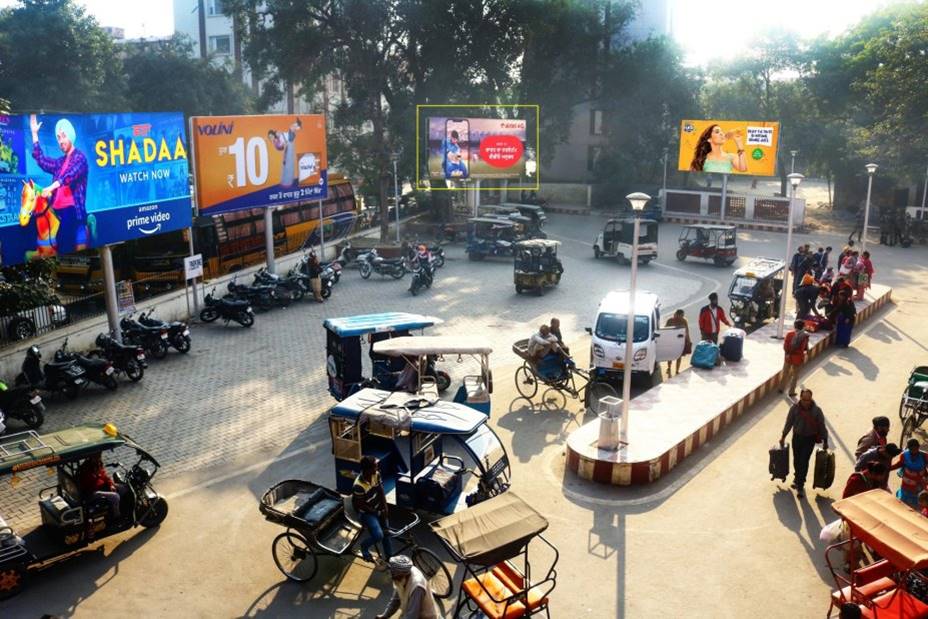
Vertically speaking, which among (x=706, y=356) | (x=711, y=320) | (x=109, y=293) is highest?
(x=109, y=293)

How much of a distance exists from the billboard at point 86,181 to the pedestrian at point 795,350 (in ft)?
44.9

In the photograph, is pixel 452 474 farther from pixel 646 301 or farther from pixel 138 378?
pixel 138 378

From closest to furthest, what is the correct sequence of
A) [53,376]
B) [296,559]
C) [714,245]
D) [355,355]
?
[296,559] < [355,355] < [53,376] < [714,245]

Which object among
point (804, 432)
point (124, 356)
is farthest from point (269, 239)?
point (804, 432)

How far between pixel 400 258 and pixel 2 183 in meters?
15.1

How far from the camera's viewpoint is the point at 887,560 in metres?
7.93

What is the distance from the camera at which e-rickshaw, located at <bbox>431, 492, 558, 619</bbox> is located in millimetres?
7844

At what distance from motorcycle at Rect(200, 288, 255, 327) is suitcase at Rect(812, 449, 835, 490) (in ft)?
47.8

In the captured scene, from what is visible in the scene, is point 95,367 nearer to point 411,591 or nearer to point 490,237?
point 411,591

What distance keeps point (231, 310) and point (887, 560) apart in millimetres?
16604

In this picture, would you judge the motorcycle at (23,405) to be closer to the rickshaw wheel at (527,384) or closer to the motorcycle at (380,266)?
the rickshaw wheel at (527,384)

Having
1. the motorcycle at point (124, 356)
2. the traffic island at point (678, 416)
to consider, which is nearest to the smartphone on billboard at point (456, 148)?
the traffic island at point (678, 416)

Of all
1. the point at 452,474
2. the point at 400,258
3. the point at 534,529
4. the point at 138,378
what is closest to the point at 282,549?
the point at 452,474

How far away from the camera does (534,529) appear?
26.7 feet
